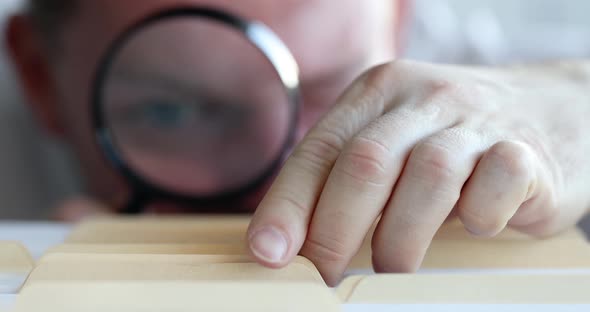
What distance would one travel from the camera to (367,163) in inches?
25.1

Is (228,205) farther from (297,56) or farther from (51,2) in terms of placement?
(51,2)

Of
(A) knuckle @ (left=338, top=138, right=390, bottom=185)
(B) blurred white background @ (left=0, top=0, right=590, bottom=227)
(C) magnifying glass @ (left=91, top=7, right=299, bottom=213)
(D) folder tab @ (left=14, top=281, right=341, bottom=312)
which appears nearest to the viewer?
→ (D) folder tab @ (left=14, top=281, right=341, bottom=312)

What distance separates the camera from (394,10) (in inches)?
56.0

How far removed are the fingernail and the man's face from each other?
1.54ft

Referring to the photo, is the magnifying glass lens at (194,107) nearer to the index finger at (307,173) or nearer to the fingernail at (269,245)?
the index finger at (307,173)

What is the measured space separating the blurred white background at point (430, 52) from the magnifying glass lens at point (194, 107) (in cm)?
75

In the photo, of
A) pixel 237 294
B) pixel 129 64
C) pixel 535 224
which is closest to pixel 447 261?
pixel 535 224

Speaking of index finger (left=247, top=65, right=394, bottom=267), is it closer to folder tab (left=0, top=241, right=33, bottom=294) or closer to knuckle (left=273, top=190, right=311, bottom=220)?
knuckle (left=273, top=190, right=311, bottom=220)

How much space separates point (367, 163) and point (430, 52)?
133 centimetres

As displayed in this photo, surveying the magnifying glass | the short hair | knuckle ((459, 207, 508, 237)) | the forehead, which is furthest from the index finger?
the short hair

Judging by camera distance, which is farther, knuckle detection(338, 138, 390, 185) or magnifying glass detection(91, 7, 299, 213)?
magnifying glass detection(91, 7, 299, 213)

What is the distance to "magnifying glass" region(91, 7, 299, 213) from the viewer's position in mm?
1044

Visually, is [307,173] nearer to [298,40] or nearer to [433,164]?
[433,164]

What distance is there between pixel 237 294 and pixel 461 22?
1.59 metres
